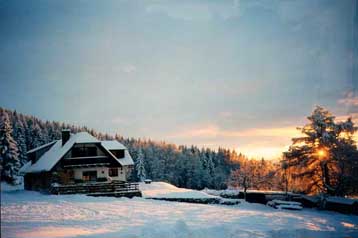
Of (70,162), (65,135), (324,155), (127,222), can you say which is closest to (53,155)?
(65,135)

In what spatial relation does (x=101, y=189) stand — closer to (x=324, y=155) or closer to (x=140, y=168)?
(x=140, y=168)

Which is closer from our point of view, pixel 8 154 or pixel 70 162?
pixel 8 154

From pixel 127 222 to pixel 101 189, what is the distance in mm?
3171

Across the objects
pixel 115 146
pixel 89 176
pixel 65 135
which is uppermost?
pixel 65 135

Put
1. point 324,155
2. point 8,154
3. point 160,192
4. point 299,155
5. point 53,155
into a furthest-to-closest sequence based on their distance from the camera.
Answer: point 160,192 < point 299,155 < point 324,155 < point 53,155 < point 8,154

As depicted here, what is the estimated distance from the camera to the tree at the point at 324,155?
11695mm

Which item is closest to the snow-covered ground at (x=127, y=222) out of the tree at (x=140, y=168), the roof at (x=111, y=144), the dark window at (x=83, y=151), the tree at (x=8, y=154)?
the tree at (x=8, y=154)

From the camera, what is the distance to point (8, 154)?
533 centimetres

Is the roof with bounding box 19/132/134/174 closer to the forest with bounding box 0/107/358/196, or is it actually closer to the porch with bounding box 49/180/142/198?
the forest with bounding box 0/107/358/196

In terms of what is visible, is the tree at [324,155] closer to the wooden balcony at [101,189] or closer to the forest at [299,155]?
the forest at [299,155]

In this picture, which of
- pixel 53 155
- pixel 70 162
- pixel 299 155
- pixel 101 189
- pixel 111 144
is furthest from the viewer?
pixel 299 155

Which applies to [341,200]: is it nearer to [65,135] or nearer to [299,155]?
[299,155]

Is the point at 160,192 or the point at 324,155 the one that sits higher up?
the point at 324,155

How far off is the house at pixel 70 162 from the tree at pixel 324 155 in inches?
255
